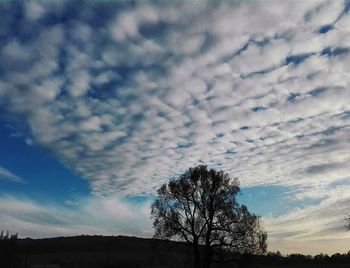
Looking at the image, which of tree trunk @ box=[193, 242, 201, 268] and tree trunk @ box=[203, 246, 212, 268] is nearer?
tree trunk @ box=[203, 246, 212, 268]

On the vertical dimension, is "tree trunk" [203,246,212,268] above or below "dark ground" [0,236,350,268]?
below

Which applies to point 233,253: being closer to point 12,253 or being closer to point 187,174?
point 187,174

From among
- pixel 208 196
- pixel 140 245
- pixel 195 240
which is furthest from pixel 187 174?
pixel 140 245

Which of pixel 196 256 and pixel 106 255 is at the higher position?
pixel 106 255

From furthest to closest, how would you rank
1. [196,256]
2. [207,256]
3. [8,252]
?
Answer: [8,252]
[196,256]
[207,256]

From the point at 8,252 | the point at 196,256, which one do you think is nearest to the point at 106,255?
the point at 8,252

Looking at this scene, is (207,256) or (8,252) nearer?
(207,256)

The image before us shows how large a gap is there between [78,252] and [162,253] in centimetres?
6052

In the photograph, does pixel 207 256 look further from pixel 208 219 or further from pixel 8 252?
pixel 8 252

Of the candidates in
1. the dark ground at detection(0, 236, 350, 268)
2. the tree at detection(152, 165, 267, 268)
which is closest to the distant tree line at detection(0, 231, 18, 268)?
the dark ground at detection(0, 236, 350, 268)

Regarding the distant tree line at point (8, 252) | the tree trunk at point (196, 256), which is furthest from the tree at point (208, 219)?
Result: the distant tree line at point (8, 252)

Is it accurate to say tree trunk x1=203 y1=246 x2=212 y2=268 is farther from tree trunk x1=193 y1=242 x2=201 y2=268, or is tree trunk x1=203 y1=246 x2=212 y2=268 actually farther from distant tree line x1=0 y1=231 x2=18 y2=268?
distant tree line x1=0 y1=231 x2=18 y2=268

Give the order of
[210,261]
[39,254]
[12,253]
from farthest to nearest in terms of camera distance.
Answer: [39,254] < [12,253] < [210,261]

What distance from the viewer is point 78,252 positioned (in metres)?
103
